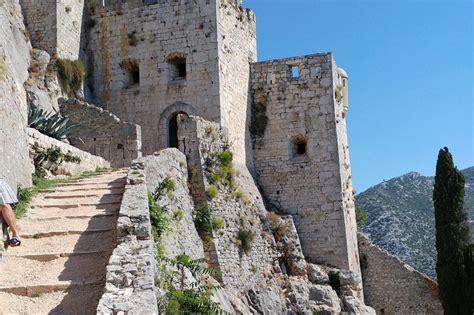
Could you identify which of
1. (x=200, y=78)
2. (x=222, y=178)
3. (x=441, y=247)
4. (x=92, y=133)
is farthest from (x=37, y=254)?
(x=441, y=247)

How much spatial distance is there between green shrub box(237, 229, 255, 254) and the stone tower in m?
4.11

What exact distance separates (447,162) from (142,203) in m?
15.4

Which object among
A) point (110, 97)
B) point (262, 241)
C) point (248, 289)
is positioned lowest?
point (248, 289)

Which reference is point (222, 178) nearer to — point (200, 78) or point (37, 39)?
point (200, 78)

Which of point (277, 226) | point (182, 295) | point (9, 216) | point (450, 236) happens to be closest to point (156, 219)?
point (182, 295)

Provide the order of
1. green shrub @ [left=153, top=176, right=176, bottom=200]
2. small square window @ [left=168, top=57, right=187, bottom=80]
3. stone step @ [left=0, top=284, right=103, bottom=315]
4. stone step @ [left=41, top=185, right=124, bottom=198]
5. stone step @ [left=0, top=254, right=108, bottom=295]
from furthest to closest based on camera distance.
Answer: small square window @ [left=168, top=57, right=187, bottom=80]
green shrub @ [left=153, top=176, right=176, bottom=200]
stone step @ [left=41, top=185, right=124, bottom=198]
stone step @ [left=0, top=254, right=108, bottom=295]
stone step @ [left=0, top=284, right=103, bottom=315]

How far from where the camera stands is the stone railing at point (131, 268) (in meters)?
7.01

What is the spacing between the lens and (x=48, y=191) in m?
12.9

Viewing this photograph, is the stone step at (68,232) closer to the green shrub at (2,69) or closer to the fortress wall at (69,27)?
the green shrub at (2,69)

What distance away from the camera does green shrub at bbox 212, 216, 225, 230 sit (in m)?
17.6

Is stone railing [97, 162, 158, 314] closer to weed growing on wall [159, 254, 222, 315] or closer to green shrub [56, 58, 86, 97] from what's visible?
weed growing on wall [159, 254, 222, 315]

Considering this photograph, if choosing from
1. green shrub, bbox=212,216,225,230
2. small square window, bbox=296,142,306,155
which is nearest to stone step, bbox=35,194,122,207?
green shrub, bbox=212,216,225,230

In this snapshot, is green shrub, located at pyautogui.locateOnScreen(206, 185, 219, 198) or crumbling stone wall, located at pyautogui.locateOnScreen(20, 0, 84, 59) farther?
crumbling stone wall, located at pyautogui.locateOnScreen(20, 0, 84, 59)

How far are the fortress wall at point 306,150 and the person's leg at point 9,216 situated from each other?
14454mm
